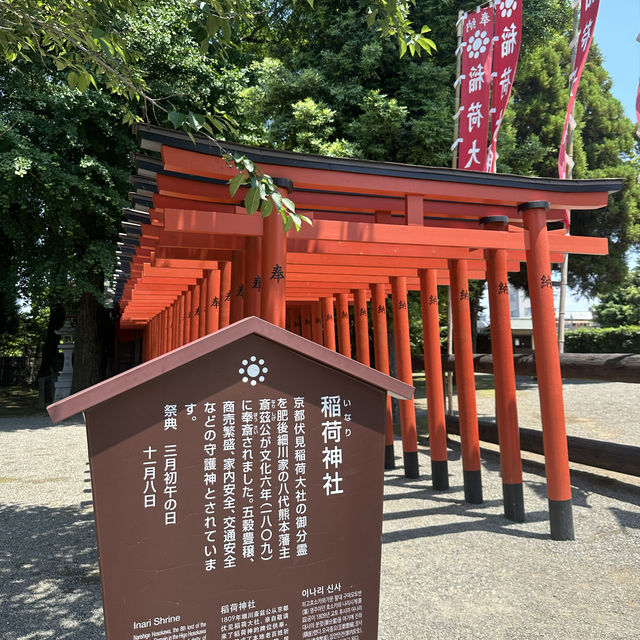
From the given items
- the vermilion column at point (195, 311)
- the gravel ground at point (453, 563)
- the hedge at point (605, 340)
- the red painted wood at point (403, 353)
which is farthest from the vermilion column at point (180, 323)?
the hedge at point (605, 340)

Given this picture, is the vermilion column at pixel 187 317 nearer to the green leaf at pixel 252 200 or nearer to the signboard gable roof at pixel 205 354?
the green leaf at pixel 252 200

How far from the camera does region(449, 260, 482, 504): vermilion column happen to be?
6.28 m

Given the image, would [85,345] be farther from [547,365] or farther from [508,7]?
[547,365]

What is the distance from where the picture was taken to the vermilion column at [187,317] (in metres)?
10.2

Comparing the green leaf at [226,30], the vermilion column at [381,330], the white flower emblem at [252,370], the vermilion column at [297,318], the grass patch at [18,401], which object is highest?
the green leaf at [226,30]

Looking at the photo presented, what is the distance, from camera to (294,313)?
13.7 m

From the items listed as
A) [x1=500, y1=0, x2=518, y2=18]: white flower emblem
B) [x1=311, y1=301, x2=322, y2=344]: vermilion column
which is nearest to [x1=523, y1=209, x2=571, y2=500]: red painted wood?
[x1=500, y1=0, x2=518, y2=18]: white flower emblem

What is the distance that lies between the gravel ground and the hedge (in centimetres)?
1749

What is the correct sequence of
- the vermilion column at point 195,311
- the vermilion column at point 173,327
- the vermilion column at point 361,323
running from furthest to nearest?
the vermilion column at point 173,327, the vermilion column at point 361,323, the vermilion column at point 195,311

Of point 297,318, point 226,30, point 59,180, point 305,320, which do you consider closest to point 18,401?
point 59,180

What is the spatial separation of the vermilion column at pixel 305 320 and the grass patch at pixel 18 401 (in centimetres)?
892

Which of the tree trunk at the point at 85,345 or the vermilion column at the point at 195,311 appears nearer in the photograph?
the vermilion column at the point at 195,311

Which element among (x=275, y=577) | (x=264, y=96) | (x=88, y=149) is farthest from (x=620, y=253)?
(x=275, y=577)

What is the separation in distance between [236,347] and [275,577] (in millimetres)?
932
